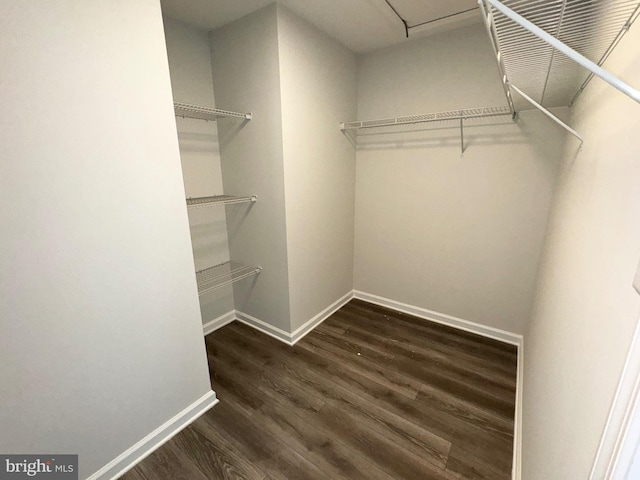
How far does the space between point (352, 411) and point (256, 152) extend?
1.87 m

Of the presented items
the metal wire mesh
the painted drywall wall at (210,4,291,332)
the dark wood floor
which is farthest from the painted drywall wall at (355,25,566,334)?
the painted drywall wall at (210,4,291,332)

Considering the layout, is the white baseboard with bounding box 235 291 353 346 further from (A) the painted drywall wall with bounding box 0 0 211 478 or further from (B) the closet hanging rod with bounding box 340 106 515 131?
(B) the closet hanging rod with bounding box 340 106 515 131

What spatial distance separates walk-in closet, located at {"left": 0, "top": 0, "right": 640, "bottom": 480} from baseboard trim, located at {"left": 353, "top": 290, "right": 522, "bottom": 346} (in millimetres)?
18

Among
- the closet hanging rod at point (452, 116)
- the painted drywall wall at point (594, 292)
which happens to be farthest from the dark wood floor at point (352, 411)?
the closet hanging rod at point (452, 116)

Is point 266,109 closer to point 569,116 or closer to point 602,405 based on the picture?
point 569,116

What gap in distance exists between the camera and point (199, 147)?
2.20 metres

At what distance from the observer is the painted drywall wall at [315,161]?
1954 millimetres

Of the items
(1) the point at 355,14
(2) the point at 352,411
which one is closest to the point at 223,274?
(2) the point at 352,411

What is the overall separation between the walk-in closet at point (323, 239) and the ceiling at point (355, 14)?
0.8 inches

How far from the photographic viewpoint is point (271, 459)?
1.43m

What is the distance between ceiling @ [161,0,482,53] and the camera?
176 centimetres

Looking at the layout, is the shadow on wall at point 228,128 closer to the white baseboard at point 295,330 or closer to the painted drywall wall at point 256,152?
the painted drywall wall at point 256,152

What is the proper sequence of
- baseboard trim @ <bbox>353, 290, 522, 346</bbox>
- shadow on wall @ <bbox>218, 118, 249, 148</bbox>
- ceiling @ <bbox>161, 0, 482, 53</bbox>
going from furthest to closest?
baseboard trim @ <bbox>353, 290, 522, 346</bbox>, shadow on wall @ <bbox>218, 118, 249, 148</bbox>, ceiling @ <bbox>161, 0, 482, 53</bbox>

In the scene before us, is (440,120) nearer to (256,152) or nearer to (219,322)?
(256,152)
